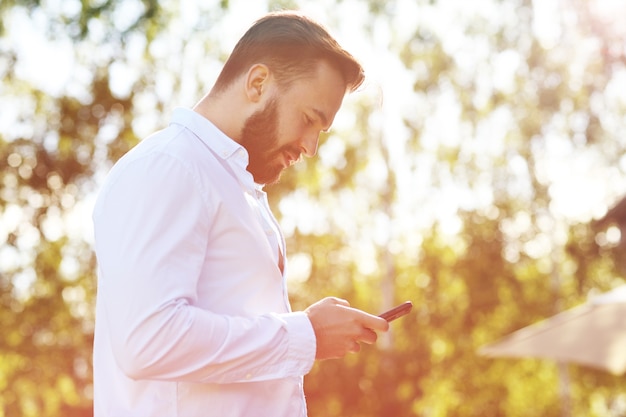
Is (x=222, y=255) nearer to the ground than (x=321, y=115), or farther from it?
nearer to the ground

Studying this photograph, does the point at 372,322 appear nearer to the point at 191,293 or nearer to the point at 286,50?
the point at 191,293

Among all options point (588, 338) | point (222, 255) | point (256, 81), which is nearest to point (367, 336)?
point (222, 255)

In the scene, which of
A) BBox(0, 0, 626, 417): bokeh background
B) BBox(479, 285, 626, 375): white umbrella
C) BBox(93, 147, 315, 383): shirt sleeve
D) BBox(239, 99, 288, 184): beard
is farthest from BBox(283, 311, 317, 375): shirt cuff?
BBox(0, 0, 626, 417): bokeh background

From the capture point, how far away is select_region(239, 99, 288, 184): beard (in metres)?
1.95

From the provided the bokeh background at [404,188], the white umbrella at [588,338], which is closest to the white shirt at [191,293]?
the white umbrella at [588,338]

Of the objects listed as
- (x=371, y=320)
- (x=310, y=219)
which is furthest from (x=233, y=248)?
(x=310, y=219)

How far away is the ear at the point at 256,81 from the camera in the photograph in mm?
1945

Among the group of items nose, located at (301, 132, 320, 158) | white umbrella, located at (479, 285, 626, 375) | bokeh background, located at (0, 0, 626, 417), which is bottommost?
bokeh background, located at (0, 0, 626, 417)

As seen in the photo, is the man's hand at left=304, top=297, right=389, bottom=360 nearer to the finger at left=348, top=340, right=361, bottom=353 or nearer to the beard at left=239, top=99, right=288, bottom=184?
the finger at left=348, top=340, right=361, bottom=353

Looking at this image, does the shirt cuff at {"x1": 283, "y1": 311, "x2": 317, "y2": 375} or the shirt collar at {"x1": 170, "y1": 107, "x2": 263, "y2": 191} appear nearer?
the shirt cuff at {"x1": 283, "y1": 311, "x2": 317, "y2": 375}

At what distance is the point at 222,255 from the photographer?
1.79 meters

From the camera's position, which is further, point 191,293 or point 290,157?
point 290,157

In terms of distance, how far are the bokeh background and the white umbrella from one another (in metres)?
5.88

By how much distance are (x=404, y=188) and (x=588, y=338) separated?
15.4 m
